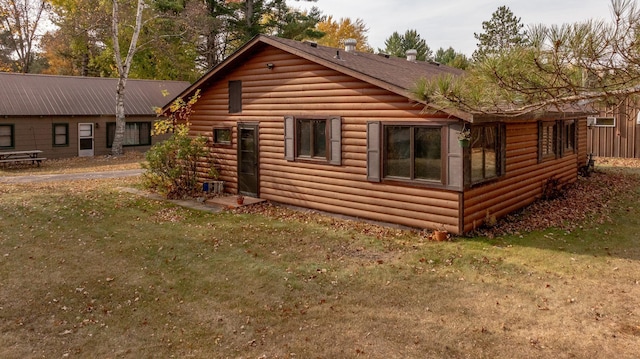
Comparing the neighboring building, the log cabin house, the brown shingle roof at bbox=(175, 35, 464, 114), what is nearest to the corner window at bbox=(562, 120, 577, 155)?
the log cabin house

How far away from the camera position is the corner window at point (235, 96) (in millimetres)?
13961

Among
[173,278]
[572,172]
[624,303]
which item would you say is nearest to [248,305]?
[173,278]

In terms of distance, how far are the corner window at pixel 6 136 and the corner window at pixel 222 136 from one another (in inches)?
570

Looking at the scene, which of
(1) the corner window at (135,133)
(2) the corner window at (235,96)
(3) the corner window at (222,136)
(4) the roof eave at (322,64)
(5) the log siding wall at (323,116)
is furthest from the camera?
(1) the corner window at (135,133)

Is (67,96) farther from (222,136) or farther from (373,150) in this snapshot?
(373,150)

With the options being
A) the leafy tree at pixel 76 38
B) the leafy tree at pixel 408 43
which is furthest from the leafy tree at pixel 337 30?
the leafy tree at pixel 76 38

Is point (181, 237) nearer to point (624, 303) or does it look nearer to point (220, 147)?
point (220, 147)

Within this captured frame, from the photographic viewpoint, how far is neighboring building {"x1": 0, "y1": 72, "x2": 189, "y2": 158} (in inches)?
930

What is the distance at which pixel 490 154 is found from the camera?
10805 mm

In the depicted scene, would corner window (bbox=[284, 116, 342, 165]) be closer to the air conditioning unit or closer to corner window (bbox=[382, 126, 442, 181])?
corner window (bbox=[382, 126, 442, 181])

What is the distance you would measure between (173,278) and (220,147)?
24.8 feet

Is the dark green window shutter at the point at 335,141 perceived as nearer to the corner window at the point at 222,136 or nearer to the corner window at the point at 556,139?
the corner window at the point at 222,136

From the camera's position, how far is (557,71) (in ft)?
20.4

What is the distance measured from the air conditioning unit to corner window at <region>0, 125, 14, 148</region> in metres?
28.5
